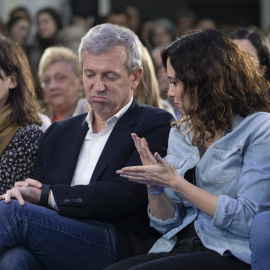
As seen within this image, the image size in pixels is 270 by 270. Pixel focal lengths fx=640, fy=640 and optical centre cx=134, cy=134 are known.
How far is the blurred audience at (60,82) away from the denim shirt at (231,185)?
7.18 ft

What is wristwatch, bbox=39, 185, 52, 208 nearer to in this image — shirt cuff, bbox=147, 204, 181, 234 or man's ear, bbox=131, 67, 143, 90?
shirt cuff, bbox=147, 204, 181, 234

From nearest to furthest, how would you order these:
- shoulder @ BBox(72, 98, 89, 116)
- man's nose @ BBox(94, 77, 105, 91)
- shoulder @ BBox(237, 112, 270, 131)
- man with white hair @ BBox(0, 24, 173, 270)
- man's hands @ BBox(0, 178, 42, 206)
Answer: shoulder @ BBox(237, 112, 270, 131), man with white hair @ BBox(0, 24, 173, 270), man's hands @ BBox(0, 178, 42, 206), man's nose @ BBox(94, 77, 105, 91), shoulder @ BBox(72, 98, 89, 116)

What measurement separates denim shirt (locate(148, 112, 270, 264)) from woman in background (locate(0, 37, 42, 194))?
0.86 meters

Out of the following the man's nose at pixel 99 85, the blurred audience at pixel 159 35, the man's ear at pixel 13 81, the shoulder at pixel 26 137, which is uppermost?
the man's nose at pixel 99 85

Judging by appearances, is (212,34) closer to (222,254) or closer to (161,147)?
(161,147)

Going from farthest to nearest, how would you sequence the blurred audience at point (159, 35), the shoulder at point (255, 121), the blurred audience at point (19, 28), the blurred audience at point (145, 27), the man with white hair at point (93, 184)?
the blurred audience at point (145, 27) < the blurred audience at point (159, 35) < the blurred audience at point (19, 28) < the man with white hair at point (93, 184) < the shoulder at point (255, 121)

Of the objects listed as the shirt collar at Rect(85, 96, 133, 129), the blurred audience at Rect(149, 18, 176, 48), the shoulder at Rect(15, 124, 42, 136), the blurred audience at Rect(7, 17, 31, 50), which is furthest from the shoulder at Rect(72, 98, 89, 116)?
the blurred audience at Rect(149, 18, 176, 48)

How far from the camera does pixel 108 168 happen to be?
9.86 ft

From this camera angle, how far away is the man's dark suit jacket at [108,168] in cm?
285

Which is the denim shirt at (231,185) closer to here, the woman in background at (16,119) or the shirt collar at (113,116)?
the shirt collar at (113,116)

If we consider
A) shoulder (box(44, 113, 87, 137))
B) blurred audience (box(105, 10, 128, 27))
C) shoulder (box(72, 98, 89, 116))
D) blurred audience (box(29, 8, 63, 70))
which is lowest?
blurred audience (box(105, 10, 128, 27))

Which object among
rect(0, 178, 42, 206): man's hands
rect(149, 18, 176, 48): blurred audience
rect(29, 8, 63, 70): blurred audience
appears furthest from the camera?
rect(149, 18, 176, 48): blurred audience

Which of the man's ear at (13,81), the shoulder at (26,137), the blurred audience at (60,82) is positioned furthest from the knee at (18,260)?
the blurred audience at (60,82)

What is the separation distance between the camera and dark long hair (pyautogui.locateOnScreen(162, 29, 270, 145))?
2.66m
